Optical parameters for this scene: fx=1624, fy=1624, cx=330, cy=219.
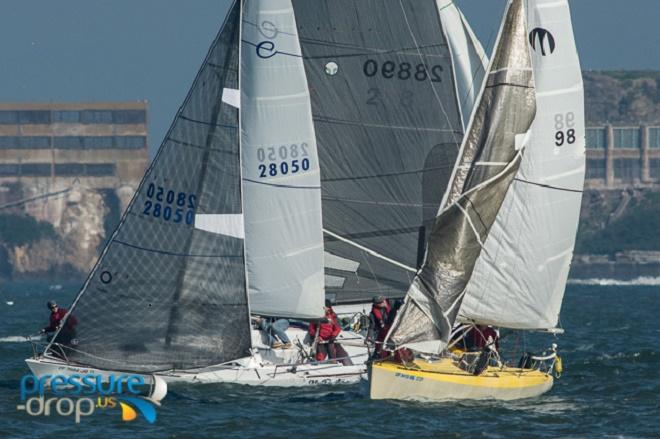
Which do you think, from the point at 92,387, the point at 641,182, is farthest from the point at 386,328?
the point at 641,182

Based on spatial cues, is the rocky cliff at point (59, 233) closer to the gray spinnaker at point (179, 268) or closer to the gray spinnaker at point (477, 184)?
the gray spinnaker at point (179, 268)

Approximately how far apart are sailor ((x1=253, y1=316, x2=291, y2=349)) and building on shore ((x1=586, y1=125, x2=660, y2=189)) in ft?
475

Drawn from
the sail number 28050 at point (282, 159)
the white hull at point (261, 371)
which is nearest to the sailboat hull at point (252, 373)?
the white hull at point (261, 371)

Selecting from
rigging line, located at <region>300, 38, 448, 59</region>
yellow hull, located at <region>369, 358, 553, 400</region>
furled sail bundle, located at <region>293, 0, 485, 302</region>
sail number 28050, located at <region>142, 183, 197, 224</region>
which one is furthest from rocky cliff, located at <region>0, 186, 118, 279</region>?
yellow hull, located at <region>369, 358, 553, 400</region>

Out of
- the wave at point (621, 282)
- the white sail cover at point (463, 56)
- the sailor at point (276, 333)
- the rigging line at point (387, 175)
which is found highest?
the white sail cover at point (463, 56)

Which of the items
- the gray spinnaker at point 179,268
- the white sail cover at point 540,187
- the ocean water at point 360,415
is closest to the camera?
the ocean water at point 360,415

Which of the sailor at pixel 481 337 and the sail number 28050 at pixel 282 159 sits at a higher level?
the sail number 28050 at pixel 282 159

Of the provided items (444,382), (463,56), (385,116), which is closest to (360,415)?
(444,382)

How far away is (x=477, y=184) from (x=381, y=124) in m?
7.44

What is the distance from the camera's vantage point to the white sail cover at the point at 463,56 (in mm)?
34469

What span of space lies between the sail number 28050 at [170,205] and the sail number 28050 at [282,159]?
4.67 feet

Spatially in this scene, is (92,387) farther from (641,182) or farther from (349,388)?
(641,182)

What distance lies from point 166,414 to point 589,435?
679cm

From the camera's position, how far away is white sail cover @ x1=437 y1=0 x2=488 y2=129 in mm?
34469
